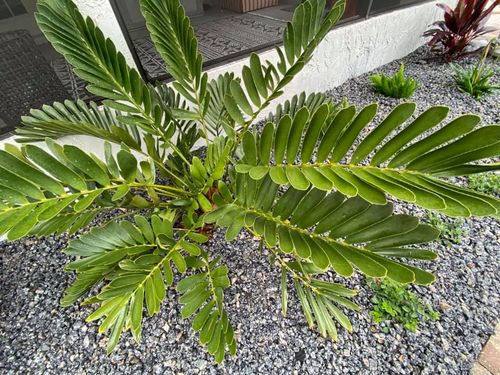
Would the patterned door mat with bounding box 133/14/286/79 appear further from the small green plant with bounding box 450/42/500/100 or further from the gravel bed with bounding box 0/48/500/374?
the small green plant with bounding box 450/42/500/100

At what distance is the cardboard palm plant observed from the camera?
19.7 inches

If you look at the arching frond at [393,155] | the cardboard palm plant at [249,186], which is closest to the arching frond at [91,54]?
the cardboard palm plant at [249,186]

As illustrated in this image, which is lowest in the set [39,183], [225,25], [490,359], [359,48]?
[490,359]

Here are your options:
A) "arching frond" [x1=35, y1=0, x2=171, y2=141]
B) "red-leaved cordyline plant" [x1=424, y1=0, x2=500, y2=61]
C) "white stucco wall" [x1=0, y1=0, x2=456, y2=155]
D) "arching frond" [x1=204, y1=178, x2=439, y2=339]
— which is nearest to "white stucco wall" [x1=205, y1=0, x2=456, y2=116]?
"white stucco wall" [x1=0, y1=0, x2=456, y2=155]

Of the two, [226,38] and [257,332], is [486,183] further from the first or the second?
[226,38]

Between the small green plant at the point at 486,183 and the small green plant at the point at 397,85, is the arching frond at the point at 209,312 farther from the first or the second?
the small green plant at the point at 397,85

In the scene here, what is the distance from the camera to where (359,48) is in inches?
95.3

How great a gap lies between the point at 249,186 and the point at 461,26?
296 centimetres

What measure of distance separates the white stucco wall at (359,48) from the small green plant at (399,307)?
1.50 m

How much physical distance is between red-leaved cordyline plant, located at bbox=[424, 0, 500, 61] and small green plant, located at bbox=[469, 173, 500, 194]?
5.53 feet

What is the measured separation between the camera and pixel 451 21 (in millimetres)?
2461

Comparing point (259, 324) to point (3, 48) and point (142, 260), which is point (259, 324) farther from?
point (3, 48)

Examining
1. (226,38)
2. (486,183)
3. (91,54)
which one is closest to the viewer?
(91,54)

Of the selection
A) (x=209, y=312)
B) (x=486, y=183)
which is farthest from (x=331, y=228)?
(x=486, y=183)
